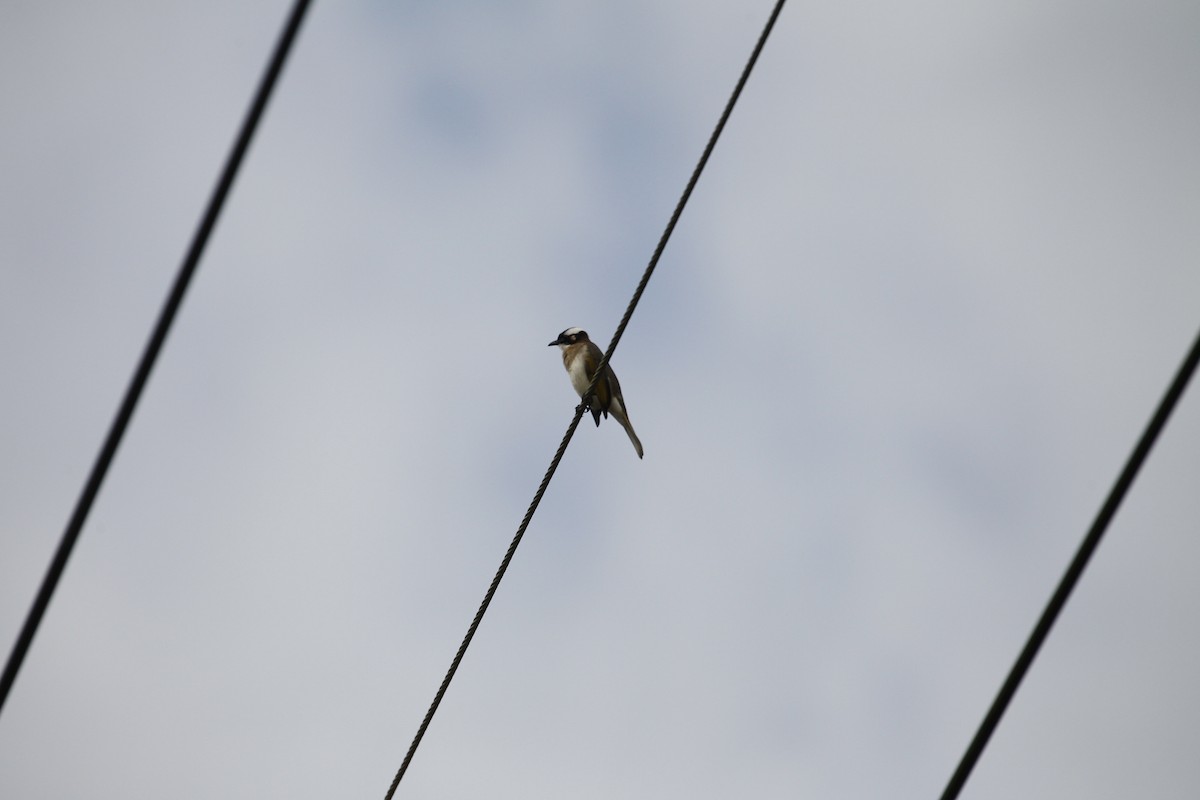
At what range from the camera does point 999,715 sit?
Result: 5.89 feet

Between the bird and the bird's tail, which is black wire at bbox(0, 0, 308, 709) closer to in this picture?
the bird

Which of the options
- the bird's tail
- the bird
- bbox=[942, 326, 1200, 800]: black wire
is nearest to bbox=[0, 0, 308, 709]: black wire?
bbox=[942, 326, 1200, 800]: black wire

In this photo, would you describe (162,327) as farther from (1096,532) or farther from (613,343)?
(613,343)

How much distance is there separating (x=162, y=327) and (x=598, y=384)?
804cm

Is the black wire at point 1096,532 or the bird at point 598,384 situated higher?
the black wire at point 1096,532

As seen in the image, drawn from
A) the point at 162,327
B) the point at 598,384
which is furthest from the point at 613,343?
the point at 598,384

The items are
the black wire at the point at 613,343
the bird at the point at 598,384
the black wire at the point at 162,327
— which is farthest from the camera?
the bird at the point at 598,384

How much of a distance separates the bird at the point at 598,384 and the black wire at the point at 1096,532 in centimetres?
780

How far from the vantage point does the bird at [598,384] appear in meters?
9.79

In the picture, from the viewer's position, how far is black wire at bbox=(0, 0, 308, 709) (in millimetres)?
1691

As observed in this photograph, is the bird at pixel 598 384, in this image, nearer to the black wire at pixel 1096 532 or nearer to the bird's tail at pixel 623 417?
the bird's tail at pixel 623 417

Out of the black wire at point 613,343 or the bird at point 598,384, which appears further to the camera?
the bird at point 598,384

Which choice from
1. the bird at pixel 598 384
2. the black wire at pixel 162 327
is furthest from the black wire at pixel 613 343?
the bird at pixel 598 384

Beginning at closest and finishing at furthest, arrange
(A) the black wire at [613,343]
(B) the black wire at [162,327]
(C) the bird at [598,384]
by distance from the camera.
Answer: (B) the black wire at [162,327] < (A) the black wire at [613,343] < (C) the bird at [598,384]
